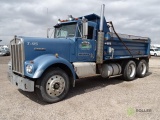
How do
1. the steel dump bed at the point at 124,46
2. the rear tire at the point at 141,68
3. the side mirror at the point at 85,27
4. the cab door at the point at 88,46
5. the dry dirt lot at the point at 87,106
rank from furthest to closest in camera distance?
the rear tire at the point at 141,68 < the steel dump bed at the point at 124,46 < the cab door at the point at 88,46 < the side mirror at the point at 85,27 < the dry dirt lot at the point at 87,106

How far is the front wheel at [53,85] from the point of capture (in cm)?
495

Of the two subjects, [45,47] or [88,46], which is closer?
[45,47]

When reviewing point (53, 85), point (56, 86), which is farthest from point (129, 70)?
point (53, 85)

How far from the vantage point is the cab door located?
243 inches

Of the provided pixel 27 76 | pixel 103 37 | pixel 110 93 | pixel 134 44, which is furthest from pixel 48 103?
pixel 134 44

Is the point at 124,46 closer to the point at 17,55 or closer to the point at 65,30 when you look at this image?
the point at 65,30

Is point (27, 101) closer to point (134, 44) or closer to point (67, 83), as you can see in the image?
point (67, 83)

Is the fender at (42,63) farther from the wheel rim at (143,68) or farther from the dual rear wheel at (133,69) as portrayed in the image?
the wheel rim at (143,68)

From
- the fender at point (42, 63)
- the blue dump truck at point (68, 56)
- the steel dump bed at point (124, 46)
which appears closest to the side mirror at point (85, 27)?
the blue dump truck at point (68, 56)

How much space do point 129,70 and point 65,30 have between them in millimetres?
4061

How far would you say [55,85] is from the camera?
518cm

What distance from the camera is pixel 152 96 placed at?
19.1ft

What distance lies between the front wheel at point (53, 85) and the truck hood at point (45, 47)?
0.66m

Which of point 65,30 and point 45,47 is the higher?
point 65,30
